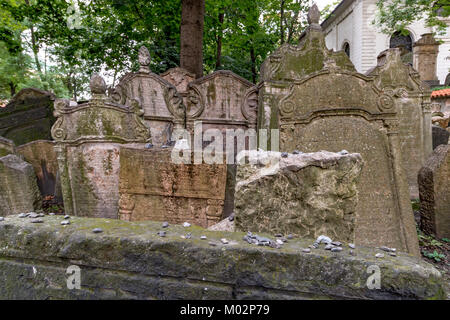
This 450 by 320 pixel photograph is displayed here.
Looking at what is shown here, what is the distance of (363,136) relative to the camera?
3477mm

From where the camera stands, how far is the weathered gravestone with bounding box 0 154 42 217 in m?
4.19

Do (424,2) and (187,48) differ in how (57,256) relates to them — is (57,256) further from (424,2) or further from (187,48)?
(424,2)

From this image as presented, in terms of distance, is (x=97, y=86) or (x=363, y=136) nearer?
(x=363, y=136)

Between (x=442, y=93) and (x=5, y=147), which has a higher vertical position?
(x=442, y=93)

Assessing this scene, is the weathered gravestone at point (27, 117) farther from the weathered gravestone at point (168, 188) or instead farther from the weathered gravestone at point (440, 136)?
the weathered gravestone at point (440, 136)

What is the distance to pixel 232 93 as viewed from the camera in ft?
22.2

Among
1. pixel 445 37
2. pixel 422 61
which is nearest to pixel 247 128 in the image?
pixel 422 61

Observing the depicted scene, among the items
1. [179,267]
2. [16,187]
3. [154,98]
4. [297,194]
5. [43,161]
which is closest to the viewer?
[179,267]

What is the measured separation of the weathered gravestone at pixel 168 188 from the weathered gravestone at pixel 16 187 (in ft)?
6.71

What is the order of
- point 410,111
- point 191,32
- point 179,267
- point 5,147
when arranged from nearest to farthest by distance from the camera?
point 179,267, point 5,147, point 410,111, point 191,32

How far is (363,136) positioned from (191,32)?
6.23m

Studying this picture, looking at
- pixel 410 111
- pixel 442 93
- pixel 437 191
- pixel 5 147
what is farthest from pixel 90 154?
pixel 442 93

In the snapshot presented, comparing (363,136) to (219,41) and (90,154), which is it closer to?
(90,154)

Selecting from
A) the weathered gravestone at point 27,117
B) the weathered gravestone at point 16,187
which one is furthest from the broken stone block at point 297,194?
the weathered gravestone at point 27,117
